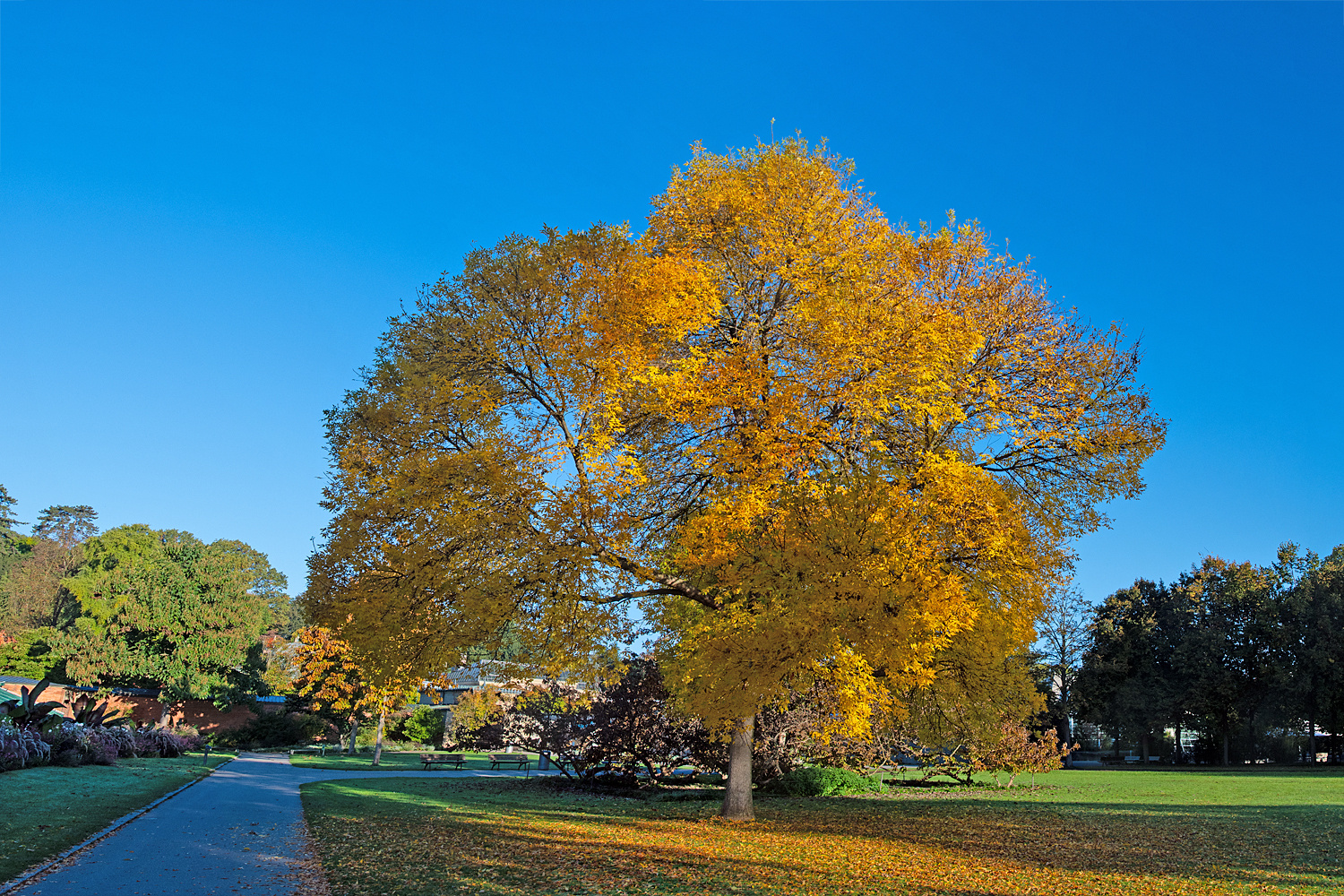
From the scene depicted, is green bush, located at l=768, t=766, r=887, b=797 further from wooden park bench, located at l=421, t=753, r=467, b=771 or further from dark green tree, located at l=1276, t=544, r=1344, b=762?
dark green tree, located at l=1276, t=544, r=1344, b=762

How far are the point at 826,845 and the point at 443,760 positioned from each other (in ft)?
90.3

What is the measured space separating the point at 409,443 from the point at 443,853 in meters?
7.24

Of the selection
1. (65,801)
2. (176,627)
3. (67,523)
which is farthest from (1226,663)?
(67,523)

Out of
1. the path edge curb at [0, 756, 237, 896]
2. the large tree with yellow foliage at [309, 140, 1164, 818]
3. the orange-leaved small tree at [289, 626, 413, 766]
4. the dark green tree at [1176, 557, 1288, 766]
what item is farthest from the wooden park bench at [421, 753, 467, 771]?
the dark green tree at [1176, 557, 1288, 766]

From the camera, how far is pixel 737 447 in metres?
13.1

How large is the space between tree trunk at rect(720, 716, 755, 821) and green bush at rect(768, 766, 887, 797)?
6822mm

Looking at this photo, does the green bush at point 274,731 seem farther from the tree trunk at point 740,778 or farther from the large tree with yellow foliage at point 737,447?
the tree trunk at point 740,778

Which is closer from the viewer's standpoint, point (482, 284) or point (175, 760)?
point (482, 284)

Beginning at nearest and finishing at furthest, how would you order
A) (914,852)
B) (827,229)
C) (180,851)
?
(180,851) → (914,852) → (827,229)

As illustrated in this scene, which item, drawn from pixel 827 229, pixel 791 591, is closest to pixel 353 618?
pixel 791 591

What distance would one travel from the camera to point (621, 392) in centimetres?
1432

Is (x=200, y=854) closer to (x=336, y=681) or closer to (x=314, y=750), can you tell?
(x=336, y=681)

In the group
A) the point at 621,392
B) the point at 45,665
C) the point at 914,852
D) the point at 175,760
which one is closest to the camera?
the point at 914,852

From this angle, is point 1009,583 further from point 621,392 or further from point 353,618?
point 353,618
